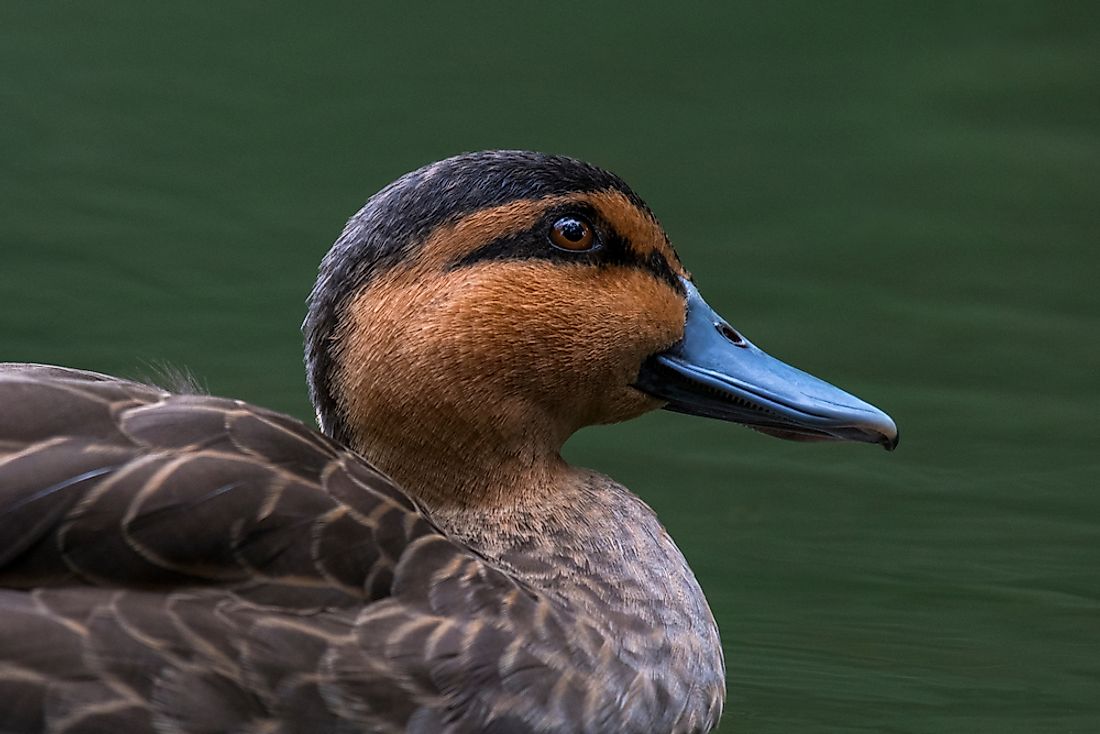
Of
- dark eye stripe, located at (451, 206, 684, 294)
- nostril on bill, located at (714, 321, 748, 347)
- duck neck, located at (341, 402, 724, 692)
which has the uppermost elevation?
dark eye stripe, located at (451, 206, 684, 294)

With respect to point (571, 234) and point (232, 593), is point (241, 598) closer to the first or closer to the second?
point (232, 593)

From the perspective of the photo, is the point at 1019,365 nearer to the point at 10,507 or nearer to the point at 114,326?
the point at 114,326

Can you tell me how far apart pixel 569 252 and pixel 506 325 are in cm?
24

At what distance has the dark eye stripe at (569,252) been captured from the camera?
5.02 m

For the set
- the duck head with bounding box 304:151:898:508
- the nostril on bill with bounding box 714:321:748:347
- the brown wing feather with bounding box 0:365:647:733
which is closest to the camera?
the brown wing feather with bounding box 0:365:647:733

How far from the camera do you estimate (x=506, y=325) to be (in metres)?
5.04

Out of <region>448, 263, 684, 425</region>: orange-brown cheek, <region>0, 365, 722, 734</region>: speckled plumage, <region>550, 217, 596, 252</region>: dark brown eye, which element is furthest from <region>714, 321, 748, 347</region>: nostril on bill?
<region>0, 365, 722, 734</region>: speckled plumage

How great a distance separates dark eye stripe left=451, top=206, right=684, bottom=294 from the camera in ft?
16.5

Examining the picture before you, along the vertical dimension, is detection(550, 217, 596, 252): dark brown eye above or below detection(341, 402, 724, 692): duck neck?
above

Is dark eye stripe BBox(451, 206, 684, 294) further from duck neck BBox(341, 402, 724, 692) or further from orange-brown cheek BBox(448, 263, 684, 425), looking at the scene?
duck neck BBox(341, 402, 724, 692)

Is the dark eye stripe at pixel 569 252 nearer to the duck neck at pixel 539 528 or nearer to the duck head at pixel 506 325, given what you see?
the duck head at pixel 506 325

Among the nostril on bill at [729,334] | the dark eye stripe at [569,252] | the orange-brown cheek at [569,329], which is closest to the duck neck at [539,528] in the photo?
the orange-brown cheek at [569,329]

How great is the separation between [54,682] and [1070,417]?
436 cm

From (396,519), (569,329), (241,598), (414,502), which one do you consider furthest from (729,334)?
(241,598)
